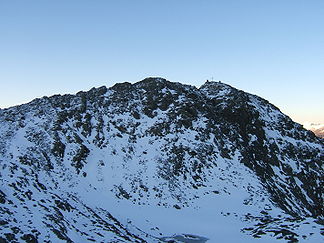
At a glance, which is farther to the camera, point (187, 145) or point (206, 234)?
point (187, 145)

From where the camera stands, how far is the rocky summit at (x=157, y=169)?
23.0 meters

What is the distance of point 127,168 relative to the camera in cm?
4141

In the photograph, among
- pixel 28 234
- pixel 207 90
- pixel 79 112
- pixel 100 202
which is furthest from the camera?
pixel 207 90

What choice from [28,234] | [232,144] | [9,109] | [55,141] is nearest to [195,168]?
[232,144]

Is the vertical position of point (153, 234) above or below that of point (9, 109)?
below

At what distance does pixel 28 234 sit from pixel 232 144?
35.7 m

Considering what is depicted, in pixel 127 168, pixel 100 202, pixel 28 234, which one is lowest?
pixel 28 234

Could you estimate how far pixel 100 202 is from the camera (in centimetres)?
3350

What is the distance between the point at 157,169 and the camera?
41.0m

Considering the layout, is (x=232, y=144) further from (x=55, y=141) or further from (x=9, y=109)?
(x=9, y=109)

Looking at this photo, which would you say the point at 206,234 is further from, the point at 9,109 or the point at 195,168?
the point at 9,109

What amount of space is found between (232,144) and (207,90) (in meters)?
22.7

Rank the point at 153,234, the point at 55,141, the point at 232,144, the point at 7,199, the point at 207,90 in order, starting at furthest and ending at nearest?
the point at 207,90, the point at 232,144, the point at 55,141, the point at 153,234, the point at 7,199

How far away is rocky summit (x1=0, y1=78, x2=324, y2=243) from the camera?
75.3 feet
